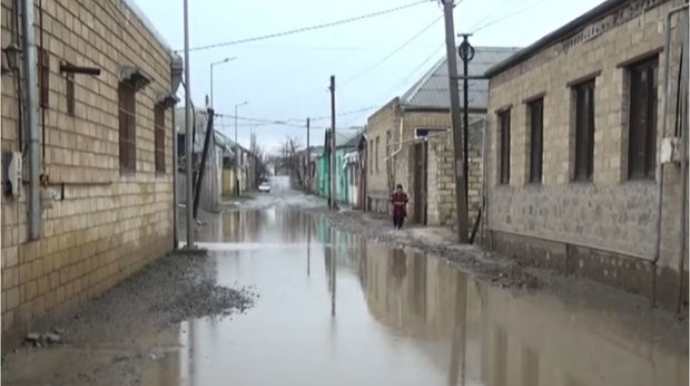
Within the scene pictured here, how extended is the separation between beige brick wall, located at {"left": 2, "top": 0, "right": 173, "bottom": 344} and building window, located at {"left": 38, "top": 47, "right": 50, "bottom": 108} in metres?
0.13

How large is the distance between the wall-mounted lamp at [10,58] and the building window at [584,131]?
8800mm

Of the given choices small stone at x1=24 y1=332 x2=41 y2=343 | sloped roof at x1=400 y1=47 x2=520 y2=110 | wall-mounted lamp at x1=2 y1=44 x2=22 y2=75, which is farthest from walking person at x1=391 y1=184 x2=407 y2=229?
wall-mounted lamp at x1=2 y1=44 x2=22 y2=75

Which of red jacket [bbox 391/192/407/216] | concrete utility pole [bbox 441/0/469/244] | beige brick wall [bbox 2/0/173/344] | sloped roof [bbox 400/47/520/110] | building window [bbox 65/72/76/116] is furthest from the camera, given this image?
sloped roof [bbox 400/47/520/110]

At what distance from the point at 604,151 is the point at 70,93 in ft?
25.3

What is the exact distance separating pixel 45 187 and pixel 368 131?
33.2m

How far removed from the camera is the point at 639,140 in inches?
405

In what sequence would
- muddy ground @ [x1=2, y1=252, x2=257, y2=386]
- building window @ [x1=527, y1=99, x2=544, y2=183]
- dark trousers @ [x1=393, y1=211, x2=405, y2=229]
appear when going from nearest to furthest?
muddy ground @ [x1=2, y1=252, x2=257, y2=386] → building window @ [x1=527, y1=99, x2=544, y2=183] → dark trousers @ [x1=393, y1=211, x2=405, y2=229]

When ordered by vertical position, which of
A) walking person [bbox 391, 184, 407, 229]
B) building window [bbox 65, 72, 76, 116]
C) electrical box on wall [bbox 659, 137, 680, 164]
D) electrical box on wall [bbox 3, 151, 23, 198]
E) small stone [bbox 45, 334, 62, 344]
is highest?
building window [bbox 65, 72, 76, 116]

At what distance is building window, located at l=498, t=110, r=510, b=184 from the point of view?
1650 cm

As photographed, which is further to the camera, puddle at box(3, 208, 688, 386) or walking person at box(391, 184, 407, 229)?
walking person at box(391, 184, 407, 229)

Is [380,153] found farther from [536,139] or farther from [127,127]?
[127,127]

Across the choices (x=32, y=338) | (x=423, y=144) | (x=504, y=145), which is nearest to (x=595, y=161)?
(x=504, y=145)

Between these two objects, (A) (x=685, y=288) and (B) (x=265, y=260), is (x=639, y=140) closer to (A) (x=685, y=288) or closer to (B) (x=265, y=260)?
(A) (x=685, y=288)

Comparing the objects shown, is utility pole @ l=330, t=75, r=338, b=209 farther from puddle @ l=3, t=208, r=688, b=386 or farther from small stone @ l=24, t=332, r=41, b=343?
small stone @ l=24, t=332, r=41, b=343
